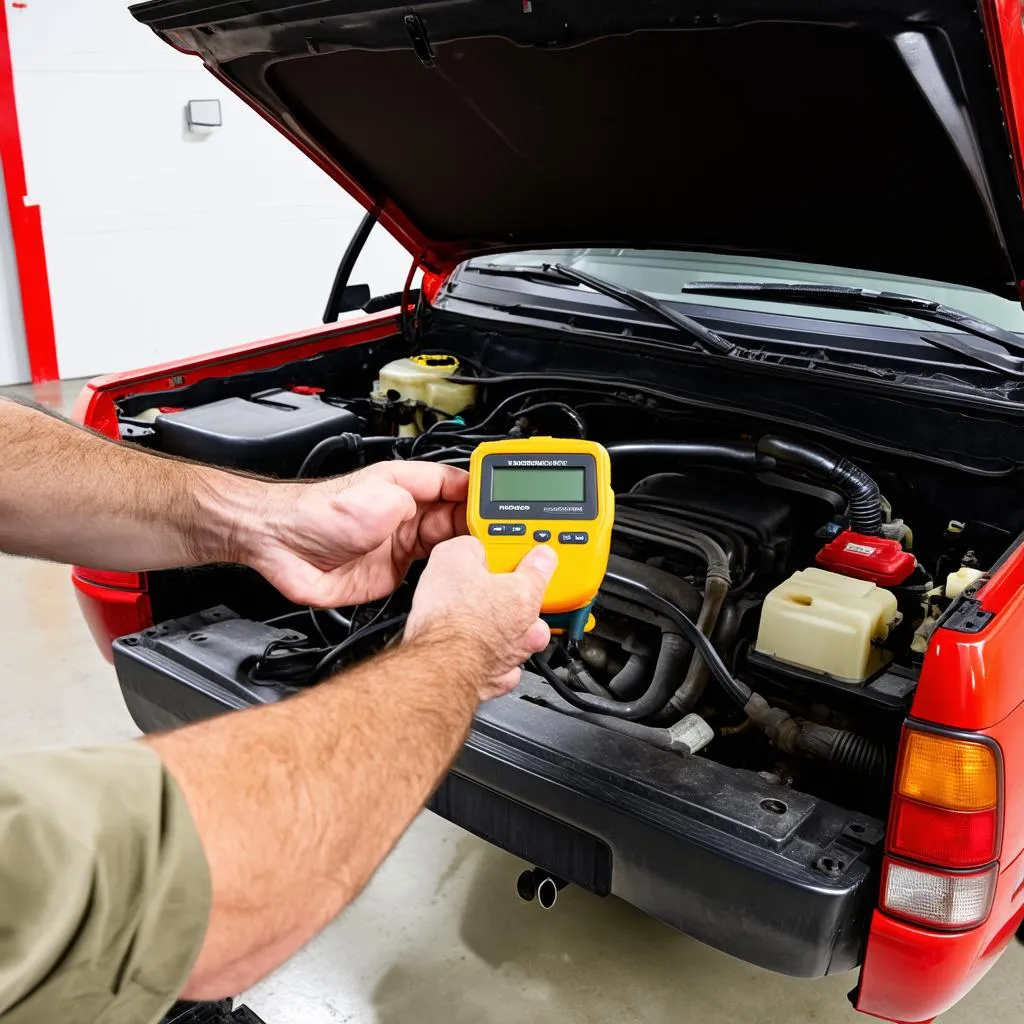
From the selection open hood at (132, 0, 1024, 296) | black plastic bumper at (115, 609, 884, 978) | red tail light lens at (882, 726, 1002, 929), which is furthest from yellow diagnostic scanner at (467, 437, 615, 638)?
open hood at (132, 0, 1024, 296)

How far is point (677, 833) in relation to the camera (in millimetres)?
1303

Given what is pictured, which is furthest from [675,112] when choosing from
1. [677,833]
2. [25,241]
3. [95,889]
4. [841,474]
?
[25,241]

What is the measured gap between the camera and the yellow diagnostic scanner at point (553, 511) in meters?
1.29

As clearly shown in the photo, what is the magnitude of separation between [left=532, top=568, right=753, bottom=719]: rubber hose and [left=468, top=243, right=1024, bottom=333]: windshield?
0.77m

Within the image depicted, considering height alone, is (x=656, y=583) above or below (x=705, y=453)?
below

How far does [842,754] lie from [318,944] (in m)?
1.07

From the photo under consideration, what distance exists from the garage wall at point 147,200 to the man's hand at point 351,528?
513 cm

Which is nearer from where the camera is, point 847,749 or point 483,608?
point 483,608

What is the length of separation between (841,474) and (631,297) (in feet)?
2.18

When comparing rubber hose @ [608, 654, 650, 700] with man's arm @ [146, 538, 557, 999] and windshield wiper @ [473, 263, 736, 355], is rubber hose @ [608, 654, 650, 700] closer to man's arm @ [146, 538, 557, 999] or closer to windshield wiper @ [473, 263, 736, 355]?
windshield wiper @ [473, 263, 736, 355]

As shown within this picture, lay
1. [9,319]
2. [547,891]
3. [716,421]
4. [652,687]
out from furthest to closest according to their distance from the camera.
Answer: [9,319], [716,421], [652,687], [547,891]

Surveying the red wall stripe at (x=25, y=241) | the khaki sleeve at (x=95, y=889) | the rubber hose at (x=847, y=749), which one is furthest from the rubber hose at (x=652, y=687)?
the red wall stripe at (x=25, y=241)

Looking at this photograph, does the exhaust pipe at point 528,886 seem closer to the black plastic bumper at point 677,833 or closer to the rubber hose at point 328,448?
the black plastic bumper at point 677,833

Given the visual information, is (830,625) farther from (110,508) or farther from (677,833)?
(110,508)
